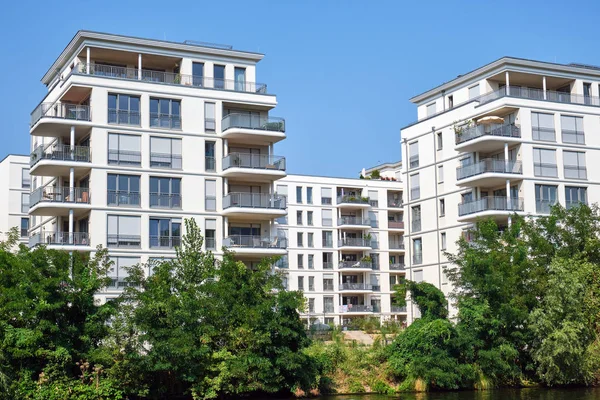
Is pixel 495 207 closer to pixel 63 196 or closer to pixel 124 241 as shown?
pixel 124 241

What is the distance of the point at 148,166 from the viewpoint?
55.2 m

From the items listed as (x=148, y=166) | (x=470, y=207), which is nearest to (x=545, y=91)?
(x=470, y=207)

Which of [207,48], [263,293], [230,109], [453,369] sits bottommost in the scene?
[453,369]

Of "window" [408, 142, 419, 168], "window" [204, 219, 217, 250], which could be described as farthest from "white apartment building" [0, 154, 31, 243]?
"window" [408, 142, 419, 168]

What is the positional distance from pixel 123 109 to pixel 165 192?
20.1 ft

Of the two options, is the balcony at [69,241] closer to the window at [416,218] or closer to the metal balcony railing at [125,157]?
the metal balcony railing at [125,157]

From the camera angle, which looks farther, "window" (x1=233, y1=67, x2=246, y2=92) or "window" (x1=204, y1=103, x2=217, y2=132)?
"window" (x1=233, y1=67, x2=246, y2=92)

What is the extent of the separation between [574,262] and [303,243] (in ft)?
159

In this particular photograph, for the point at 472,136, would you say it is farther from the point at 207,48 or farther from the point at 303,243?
the point at 303,243

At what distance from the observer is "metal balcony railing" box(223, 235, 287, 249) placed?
56.5m

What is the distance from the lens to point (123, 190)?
54375 millimetres

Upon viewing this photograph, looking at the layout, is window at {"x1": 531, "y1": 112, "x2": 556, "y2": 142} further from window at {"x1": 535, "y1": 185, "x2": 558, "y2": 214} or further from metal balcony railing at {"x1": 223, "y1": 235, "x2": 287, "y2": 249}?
metal balcony railing at {"x1": 223, "y1": 235, "x2": 287, "y2": 249}

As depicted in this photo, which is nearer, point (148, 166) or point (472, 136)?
point (148, 166)

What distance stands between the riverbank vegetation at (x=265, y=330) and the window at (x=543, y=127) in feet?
42.5
